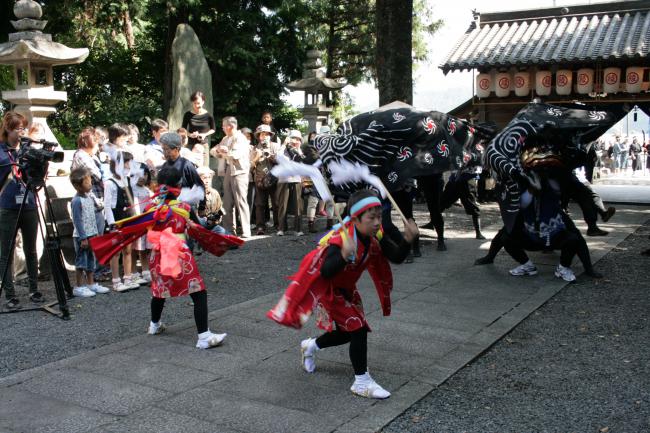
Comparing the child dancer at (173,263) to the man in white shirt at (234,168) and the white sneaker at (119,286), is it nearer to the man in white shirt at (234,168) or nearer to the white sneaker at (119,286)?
the white sneaker at (119,286)

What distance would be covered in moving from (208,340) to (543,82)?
488 inches

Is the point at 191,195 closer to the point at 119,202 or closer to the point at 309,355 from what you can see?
the point at 309,355

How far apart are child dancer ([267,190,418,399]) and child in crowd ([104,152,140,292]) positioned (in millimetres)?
3653

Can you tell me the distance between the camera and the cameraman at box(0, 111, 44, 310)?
6.56 m

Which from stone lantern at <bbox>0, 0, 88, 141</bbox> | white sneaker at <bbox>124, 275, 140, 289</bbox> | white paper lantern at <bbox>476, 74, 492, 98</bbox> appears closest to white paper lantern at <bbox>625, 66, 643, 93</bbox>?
white paper lantern at <bbox>476, 74, 492, 98</bbox>

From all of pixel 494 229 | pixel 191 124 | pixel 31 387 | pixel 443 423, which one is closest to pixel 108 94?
pixel 191 124

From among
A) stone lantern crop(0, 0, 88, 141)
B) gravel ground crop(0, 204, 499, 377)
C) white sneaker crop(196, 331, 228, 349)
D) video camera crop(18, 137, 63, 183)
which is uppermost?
stone lantern crop(0, 0, 88, 141)

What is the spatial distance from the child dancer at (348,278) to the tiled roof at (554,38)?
11.8 metres

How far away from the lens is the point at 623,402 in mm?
4148

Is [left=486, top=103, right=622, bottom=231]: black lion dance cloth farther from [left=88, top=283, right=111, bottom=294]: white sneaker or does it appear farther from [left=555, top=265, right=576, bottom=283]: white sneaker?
[left=88, top=283, right=111, bottom=294]: white sneaker

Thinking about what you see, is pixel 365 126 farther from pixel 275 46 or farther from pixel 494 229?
pixel 275 46

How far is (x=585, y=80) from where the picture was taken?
1459 centimetres

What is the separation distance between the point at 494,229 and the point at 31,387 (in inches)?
342

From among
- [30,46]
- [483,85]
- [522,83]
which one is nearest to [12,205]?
[30,46]
